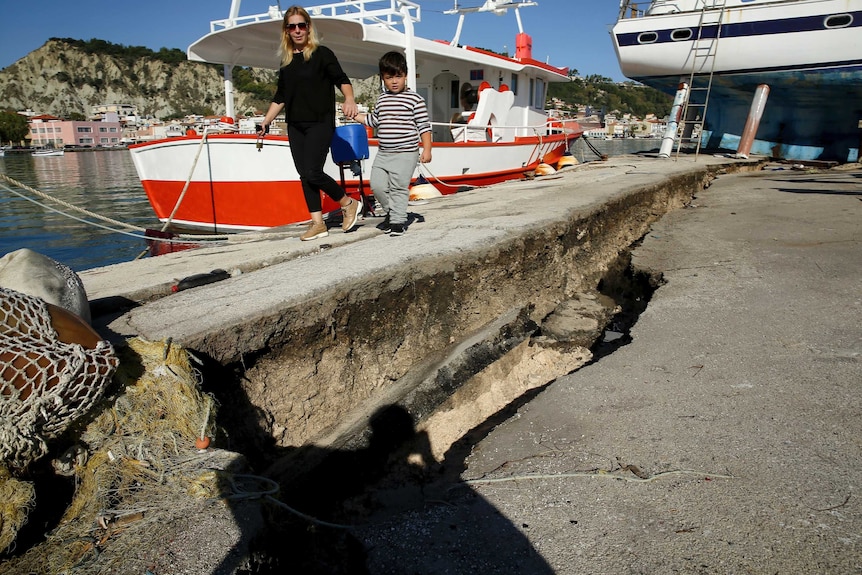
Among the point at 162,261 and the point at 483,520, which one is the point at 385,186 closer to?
the point at 162,261

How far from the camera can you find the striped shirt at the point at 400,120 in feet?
14.6

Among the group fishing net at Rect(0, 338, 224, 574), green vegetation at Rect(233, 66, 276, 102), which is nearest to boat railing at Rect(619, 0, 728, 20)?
fishing net at Rect(0, 338, 224, 574)

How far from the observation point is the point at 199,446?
1.96 m

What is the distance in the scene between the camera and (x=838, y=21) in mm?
11852

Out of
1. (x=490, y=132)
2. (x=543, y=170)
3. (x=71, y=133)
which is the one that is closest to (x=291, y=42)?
(x=490, y=132)

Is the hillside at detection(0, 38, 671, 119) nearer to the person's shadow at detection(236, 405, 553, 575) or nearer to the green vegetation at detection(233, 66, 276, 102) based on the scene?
the green vegetation at detection(233, 66, 276, 102)

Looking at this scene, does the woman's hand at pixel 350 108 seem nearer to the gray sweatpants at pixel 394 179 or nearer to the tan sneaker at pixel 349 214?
the gray sweatpants at pixel 394 179

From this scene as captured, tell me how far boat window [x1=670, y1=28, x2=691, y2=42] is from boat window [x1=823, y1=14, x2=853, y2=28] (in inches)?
108

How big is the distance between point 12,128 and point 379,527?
10237 centimetres

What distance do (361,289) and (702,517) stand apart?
2.02 metres

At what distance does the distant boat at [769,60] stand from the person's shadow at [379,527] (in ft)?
46.4

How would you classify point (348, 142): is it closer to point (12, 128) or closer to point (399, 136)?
point (399, 136)

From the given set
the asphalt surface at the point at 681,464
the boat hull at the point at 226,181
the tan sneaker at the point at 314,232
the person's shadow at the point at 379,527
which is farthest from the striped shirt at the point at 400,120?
the boat hull at the point at 226,181

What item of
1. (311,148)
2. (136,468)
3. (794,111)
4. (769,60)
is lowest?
(136,468)
